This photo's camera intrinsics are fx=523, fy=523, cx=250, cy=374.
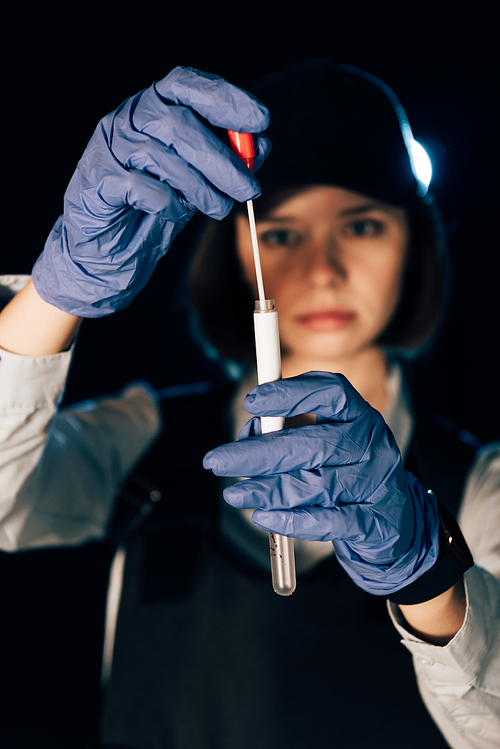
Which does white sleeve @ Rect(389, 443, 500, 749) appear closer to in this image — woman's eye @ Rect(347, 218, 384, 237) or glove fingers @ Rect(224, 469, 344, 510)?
glove fingers @ Rect(224, 469, 344, 510)

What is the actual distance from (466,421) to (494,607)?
→ 0.85 m

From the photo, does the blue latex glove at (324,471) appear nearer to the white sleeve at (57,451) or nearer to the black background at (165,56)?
the white sleeve at (57,451)

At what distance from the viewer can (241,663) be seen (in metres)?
1.06

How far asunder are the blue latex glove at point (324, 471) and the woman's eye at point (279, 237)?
0.58m

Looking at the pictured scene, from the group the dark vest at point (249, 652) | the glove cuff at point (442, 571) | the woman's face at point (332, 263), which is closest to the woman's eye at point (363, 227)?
the woman's face at point (332, 263)

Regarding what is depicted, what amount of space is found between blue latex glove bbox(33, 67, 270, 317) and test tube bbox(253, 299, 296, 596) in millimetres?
168

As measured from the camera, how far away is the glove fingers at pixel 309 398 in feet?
2.04

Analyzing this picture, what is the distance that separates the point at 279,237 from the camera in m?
1.17

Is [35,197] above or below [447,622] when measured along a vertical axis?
above

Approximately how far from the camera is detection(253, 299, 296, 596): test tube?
2.03 feet

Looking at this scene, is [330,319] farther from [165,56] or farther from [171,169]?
[165,56]

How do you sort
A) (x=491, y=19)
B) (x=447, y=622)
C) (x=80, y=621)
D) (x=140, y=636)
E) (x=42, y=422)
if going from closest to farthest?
(x=447, y=622) < (x=42, y=422) < (x=491, y=19) < (x=140, y=636) < (x=80, y=621)

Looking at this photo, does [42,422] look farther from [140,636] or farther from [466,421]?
[466,421]

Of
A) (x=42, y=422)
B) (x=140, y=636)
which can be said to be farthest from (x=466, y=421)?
(x=42, y=422)
